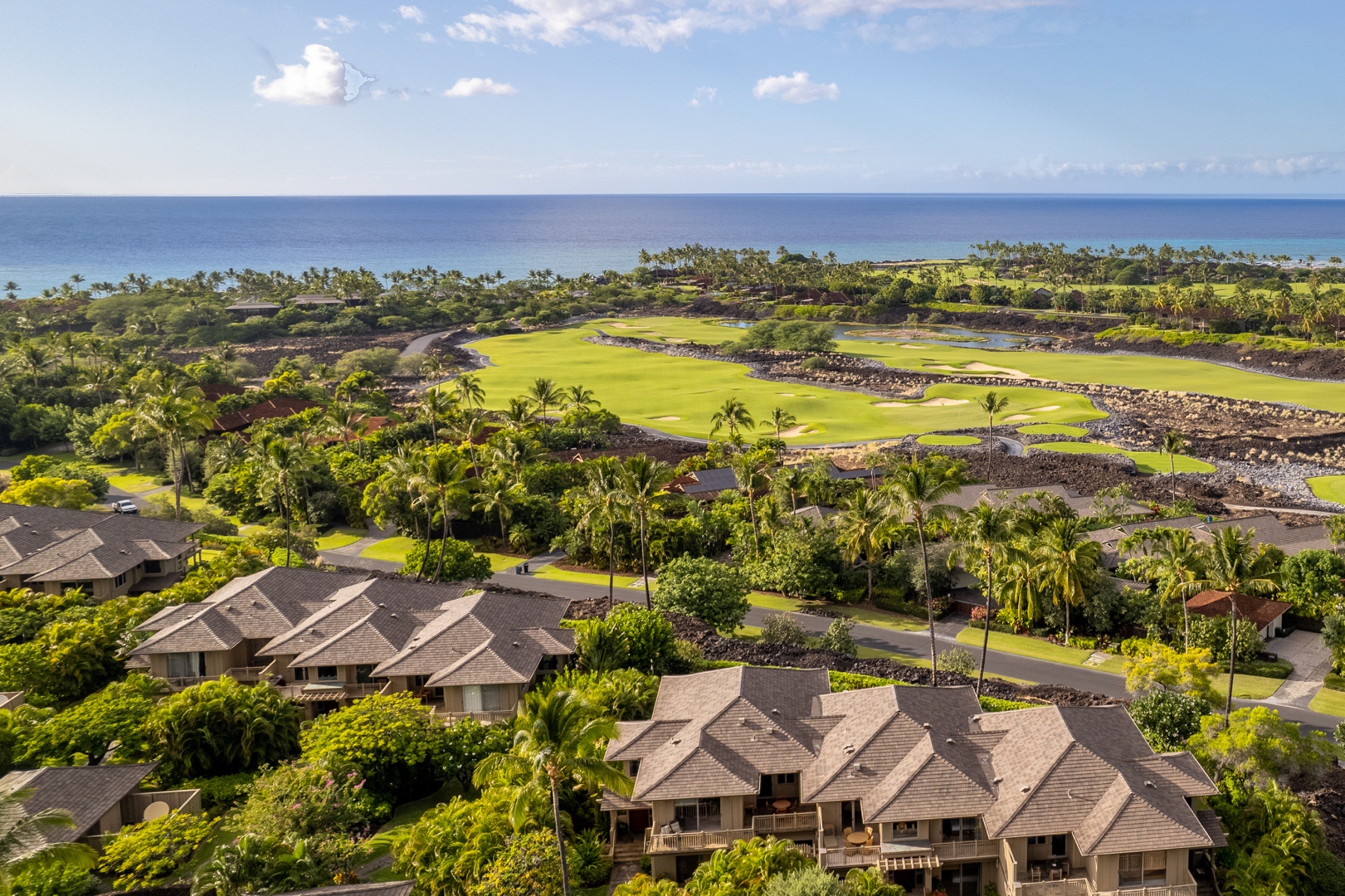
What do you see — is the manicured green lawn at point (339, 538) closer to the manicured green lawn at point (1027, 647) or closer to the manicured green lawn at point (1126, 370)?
the manicured green lawn at point (1027, 647)

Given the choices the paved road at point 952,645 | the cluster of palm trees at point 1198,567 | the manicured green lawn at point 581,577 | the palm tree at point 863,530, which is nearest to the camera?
the cluster of palm trees at point 1198,567

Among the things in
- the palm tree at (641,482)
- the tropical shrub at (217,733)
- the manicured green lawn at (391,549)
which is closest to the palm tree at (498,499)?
the manicured green lawn at (391,549)

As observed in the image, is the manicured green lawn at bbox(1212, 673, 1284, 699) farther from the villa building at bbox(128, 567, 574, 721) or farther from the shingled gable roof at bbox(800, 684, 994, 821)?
the villa building at bbox(128, 567, 574, 721)

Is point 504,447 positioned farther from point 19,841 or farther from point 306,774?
point 19,841

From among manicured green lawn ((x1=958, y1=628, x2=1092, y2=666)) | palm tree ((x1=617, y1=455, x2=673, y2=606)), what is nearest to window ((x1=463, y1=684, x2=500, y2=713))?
palm tree ((x1=617, y1=455, x2=673, y2=606))

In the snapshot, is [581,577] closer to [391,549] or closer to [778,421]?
[391,549]

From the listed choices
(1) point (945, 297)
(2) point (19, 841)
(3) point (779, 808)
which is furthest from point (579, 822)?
(1) point (945, 297)
